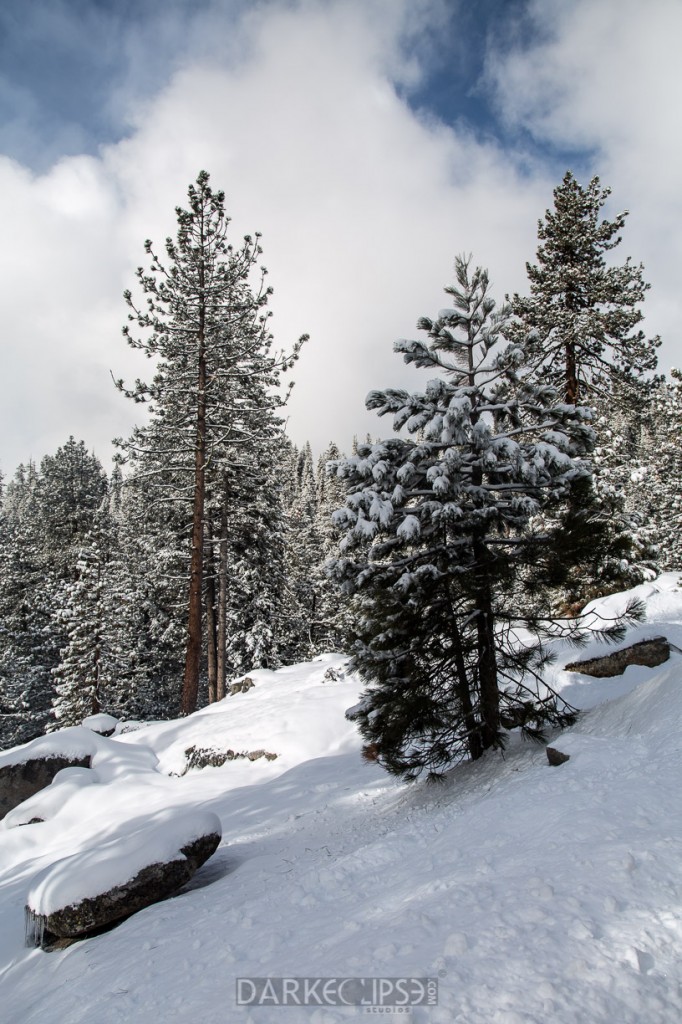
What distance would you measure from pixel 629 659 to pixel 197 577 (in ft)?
33.0

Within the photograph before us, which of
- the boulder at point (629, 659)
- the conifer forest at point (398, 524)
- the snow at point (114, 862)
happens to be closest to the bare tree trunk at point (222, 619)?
the conifer forest at point (398, 524)

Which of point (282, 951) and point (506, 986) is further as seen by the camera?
point (282, 951)

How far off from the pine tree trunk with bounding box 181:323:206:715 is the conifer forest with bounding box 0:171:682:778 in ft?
0.19

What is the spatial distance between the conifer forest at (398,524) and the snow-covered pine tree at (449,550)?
0.03m

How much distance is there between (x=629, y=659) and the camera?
11500 mm

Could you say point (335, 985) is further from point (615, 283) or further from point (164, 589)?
point (164, 589)

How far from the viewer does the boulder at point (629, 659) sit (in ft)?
37.0

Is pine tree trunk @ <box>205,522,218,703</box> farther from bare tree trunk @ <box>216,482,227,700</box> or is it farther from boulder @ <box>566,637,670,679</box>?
boulder @ <box>566,637,670,679</box>

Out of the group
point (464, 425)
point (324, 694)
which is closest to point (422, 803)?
point (464, 425)

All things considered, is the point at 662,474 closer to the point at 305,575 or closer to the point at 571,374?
the point at 571,374

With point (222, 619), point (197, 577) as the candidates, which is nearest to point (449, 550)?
point (197, 577)

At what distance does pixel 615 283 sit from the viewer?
17797mm

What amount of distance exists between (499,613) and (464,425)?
2.60m

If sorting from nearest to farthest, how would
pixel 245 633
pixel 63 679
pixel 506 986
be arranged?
pixel 506 986 → pixel 245 633 → pixel 63 679
